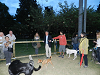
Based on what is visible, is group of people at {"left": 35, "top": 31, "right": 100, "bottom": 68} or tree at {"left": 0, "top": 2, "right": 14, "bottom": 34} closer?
group of people at {"left": 35, "top": 31, "right": 100, "bottom": 68}

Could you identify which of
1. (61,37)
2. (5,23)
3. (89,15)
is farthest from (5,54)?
(5,23)

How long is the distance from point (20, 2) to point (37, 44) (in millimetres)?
26899

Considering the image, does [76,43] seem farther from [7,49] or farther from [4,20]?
[4,20]

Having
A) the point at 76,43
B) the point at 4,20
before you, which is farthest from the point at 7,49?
the point at 4,20

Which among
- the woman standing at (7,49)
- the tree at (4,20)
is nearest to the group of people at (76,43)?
the woman standing at (7,49)

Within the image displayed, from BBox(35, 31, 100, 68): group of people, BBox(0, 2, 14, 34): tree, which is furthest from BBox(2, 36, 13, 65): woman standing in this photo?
BBox(0, 2, 14, 34): tree

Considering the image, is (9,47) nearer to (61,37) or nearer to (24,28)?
(61,37)

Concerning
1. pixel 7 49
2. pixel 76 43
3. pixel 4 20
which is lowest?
pixel 7 49

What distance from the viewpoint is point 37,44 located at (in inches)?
242

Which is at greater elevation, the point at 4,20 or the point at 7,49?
the point at 4,20

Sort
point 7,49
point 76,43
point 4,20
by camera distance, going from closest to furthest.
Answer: point 7,49 < point 76,43 < point 4,20

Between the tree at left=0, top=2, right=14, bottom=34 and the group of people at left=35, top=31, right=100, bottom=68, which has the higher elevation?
the tree at left=0, top=2, right=14, bottom=34

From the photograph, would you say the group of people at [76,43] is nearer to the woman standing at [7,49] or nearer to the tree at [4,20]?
→ the woman standing at [7,49]

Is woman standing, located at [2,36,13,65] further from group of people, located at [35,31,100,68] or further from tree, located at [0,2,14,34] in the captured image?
tree, located at [0,2,14,34]
